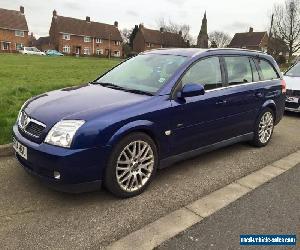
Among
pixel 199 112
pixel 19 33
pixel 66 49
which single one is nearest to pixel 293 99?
pixel 199 112

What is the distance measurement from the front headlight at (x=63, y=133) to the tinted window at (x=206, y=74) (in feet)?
5.17

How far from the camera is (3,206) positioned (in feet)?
12.0

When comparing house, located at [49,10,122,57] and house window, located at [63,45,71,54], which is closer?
house, located at [49,10,122,57]

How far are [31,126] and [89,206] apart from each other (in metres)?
1.05

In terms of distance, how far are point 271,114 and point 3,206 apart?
4545 millimetres

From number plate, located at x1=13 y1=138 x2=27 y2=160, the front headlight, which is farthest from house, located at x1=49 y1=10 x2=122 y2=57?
the front headlight

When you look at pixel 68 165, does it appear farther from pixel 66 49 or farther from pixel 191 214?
pixel 66 49

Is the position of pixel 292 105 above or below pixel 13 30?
below

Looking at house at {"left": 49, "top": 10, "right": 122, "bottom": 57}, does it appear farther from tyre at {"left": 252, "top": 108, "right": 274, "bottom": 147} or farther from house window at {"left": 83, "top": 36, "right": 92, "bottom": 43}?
tyre at {"left": 252, "top": 108, "right": 274, "bottom": 147}

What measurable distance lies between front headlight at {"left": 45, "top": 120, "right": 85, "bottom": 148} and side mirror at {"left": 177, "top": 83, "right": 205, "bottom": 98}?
53.4 inches

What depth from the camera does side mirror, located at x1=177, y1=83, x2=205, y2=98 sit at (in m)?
4.28

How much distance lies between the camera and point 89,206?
3.75 m

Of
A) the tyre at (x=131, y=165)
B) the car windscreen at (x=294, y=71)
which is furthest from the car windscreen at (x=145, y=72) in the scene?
the car windscreen at (x=294, y=71)

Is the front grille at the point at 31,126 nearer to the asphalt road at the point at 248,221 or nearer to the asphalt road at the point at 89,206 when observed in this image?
the asphalt road at the point at 89,206
